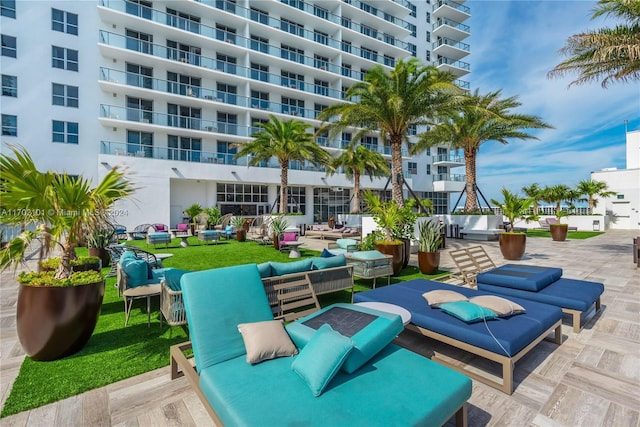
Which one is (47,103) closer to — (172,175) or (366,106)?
(172,175)

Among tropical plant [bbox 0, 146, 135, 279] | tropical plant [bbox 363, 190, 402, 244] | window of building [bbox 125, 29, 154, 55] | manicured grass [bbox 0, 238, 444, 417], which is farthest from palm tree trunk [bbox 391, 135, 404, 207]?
window of building [bbox 125, 29, 154, 55]

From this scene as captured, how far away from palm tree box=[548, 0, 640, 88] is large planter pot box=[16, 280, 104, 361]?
45.9 ft

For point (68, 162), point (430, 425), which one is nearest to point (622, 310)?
point (430, 425)

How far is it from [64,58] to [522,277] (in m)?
27.0

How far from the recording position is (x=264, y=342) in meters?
2.68

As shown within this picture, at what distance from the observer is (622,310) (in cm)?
528

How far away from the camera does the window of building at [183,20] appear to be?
71.3 ft

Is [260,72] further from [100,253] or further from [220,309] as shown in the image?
[220,309]

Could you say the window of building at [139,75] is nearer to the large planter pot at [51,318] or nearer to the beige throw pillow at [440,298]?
the large planter pot at [51,318]

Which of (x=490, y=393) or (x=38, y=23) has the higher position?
(x=38, y=23)

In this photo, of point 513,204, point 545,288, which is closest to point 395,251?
point 545,288

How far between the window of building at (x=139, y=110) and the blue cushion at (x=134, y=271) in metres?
19.6

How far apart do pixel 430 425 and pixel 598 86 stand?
1408 cm

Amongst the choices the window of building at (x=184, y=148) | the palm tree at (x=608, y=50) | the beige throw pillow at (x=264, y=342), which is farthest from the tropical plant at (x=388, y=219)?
the window of building at (x=184, y=148)
